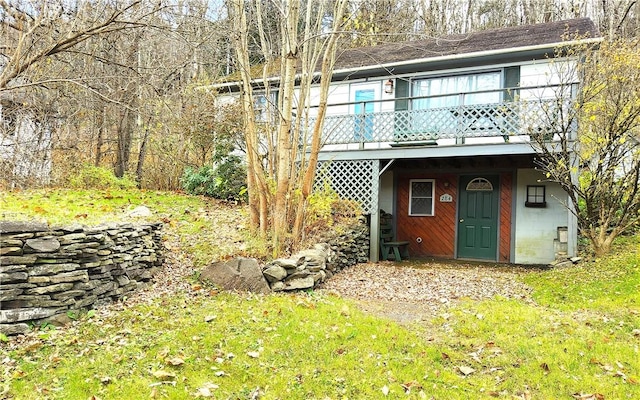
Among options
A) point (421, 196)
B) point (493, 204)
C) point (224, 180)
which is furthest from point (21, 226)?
point (493, 204)

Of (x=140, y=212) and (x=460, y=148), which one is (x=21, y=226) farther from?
(x=460, y=148)

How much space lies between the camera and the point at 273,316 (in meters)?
5.45

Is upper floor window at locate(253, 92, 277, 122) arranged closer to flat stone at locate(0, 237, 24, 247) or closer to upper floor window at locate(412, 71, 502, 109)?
upper floor window at locate(412, 71, 502, 109)

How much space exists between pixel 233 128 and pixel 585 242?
9.53 meters

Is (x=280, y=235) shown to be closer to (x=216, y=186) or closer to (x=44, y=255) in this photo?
(x=44, y=255)

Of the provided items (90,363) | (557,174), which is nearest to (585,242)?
(557,174)

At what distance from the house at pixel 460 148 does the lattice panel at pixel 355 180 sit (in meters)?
0.03

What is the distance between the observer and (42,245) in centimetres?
499

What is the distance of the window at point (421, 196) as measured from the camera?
42.4ft

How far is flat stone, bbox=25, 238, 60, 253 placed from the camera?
4.89 meters

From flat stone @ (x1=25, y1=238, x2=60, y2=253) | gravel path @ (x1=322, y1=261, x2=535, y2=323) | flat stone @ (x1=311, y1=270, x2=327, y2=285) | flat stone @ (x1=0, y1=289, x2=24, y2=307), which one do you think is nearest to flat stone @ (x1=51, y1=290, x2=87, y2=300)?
flat stone @ (x1=0, y1=289, x2=24, y2=307)

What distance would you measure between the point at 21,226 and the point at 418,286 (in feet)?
20.1

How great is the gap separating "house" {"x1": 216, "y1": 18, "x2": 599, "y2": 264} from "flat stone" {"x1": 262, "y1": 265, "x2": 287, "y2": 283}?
13.5ft

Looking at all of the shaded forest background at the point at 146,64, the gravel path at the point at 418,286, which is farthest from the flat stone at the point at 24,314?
A: the gravel path at the point at 418,286
